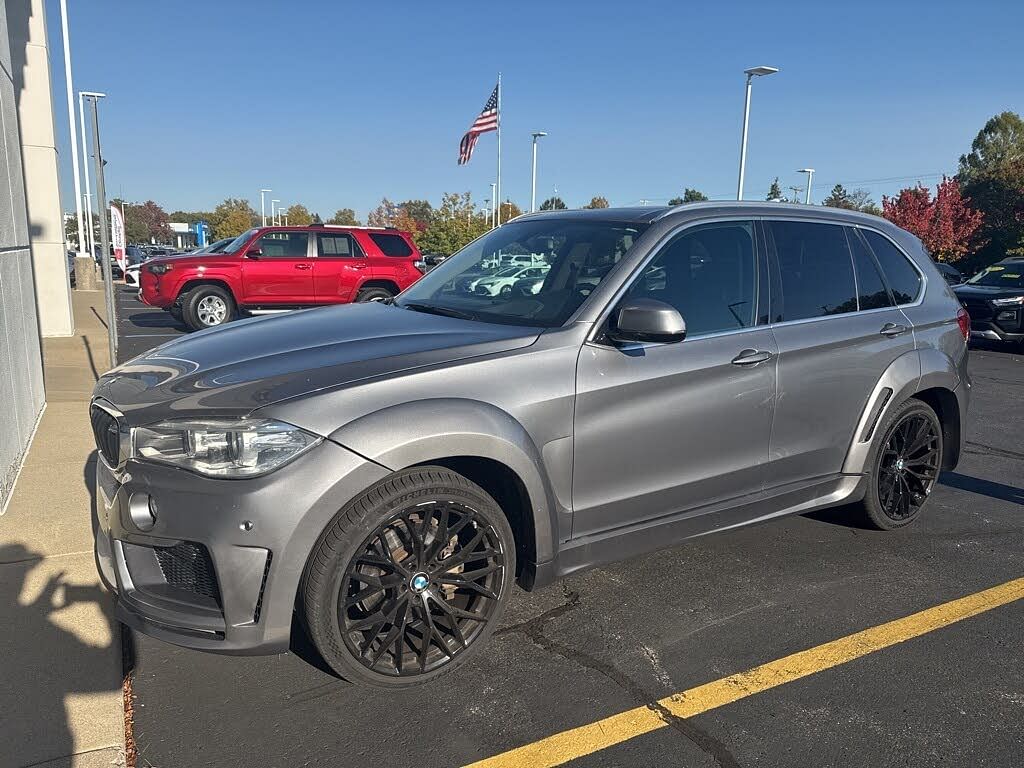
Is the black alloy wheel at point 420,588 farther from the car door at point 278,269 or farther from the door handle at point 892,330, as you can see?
the car door at point 278,269

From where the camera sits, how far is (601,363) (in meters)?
3.22

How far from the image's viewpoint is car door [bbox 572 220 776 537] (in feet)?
10.6

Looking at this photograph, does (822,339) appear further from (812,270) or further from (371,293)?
(371,293)

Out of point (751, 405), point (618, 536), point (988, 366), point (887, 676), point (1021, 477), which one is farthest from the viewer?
point (988, 366)

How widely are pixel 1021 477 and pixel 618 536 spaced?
13.5 feet

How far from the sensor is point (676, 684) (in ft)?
10.1

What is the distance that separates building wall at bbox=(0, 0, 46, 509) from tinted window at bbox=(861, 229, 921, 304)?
16.7 ft

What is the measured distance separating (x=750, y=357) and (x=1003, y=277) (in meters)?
13.8

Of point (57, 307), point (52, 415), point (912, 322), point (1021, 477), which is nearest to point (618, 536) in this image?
point (912, 322)

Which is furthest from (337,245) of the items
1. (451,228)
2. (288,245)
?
(451,228)

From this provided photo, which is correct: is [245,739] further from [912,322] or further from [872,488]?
[912,322]

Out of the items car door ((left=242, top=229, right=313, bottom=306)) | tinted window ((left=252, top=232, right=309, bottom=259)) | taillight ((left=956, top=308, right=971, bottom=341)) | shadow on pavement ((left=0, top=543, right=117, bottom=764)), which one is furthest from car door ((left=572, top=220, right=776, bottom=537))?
tinted window ((left=252, top=232, right=309, bottom=259))

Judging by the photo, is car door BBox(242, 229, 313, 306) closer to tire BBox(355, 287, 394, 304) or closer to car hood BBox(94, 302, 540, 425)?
tire BBox(355, 287, 394, 304)

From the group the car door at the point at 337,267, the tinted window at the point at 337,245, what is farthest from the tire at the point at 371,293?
the tinted window at the point at 337,245
